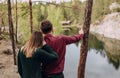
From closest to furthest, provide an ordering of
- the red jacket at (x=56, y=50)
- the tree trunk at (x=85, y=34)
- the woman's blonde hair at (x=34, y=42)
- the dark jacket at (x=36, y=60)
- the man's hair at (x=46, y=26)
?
the woman's blonde hair at (x=34, y=42) < the dark jacket at (x=36, y=60) < the man's hair at (x=46, y=26) < the red jacket at (x=56, y=50) < the tree trunk at (x=85, y=34)

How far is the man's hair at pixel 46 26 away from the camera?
596 centimetres

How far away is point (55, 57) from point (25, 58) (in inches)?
23.9

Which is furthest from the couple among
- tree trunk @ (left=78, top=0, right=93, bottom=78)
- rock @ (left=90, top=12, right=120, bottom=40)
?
rock @ (left=90, top=12, right=120, bottom=40)

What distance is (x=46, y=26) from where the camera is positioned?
5.96 m

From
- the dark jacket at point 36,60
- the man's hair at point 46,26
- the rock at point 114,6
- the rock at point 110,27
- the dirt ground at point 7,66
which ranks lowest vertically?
the rock at point 110,27

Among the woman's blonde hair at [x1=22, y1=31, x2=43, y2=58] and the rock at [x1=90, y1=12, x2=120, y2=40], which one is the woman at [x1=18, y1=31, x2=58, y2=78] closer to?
the woman's blonde hair at [x1=22, y1=31, x2=43, y2=58]

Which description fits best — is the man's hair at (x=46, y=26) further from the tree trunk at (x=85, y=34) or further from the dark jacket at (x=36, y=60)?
the tree trunk at (x=85, y=34)

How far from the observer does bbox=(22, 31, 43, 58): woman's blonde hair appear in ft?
18.7

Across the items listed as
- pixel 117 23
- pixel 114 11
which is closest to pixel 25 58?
pixel 117 23

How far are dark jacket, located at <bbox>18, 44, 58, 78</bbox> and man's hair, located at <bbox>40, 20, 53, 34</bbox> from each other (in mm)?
357

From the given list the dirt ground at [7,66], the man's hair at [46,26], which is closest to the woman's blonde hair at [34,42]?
the man's hair at [46,26]

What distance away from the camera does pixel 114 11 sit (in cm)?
8031

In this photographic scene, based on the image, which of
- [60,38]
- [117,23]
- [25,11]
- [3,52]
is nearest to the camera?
[60,38]

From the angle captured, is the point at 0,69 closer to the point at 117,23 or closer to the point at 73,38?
the point at 73,38
